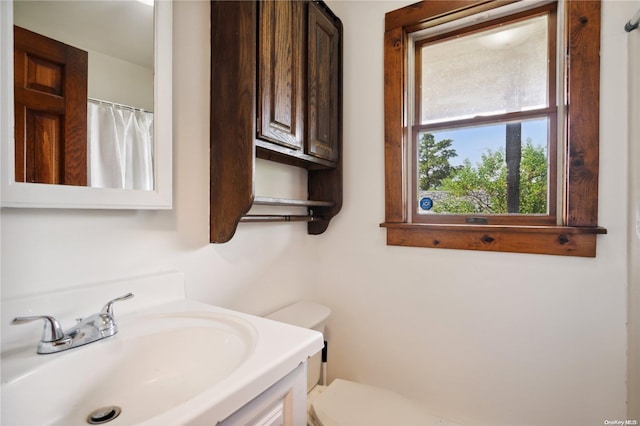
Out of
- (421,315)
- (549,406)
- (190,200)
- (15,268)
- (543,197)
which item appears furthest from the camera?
(421,315)

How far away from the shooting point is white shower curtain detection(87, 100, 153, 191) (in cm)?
77

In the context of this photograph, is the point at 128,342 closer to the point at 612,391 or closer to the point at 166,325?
Result: the point at 166,325

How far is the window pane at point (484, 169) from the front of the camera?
1.29 metres

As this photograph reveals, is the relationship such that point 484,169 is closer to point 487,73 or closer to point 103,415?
point 487,73

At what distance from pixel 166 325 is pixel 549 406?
1.50 meters

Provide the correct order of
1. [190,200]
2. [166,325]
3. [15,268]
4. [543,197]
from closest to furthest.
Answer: [15,268]
[166,325]
[190,200]
[543,197]

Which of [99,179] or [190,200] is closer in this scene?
[99,179]

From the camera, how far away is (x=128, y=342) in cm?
68

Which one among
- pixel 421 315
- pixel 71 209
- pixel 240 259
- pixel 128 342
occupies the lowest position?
pixel 421 315

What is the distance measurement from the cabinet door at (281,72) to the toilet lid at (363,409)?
109cm

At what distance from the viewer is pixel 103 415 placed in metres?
0.59

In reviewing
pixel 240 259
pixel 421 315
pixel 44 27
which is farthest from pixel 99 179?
pixel 421 315

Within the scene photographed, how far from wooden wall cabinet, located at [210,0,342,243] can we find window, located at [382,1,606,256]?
448 mm

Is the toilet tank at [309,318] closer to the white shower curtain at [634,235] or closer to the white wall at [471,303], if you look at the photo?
the white wall at [471,303]
